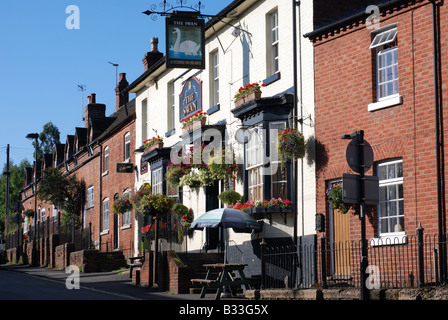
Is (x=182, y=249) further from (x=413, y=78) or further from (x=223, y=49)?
(x=413, y=78)

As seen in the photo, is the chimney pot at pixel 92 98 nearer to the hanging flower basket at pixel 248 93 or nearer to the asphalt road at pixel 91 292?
the asphalt road at pixel 91 292

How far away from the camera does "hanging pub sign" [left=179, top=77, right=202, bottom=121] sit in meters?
27.5

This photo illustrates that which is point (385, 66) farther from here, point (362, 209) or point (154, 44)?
point (154, 44)

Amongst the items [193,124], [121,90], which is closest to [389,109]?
[193,124]

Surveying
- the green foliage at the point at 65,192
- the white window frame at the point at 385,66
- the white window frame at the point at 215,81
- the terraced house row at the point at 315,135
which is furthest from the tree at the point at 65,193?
the white window frame at the point at 385,66

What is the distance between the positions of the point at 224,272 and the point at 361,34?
23.1ft

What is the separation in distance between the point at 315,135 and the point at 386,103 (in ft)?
8.77

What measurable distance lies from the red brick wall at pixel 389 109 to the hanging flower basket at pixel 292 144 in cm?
47

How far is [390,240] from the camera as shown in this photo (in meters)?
17.0

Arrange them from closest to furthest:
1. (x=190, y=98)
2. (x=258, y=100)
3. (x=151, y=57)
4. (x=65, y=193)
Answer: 1. (x=258, y=100)
2. (x=190, y=98)
3. (x=151, y=57)
4. (x=65, y=193)

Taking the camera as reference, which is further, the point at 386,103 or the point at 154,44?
the point at 154,44

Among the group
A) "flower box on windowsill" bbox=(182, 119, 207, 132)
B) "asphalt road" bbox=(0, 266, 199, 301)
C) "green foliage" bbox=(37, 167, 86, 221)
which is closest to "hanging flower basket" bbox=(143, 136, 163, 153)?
"flower box on windowsill" bbox=(182, 119, 207, 132)

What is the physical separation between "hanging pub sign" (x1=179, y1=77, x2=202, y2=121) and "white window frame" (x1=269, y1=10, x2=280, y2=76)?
502 cm

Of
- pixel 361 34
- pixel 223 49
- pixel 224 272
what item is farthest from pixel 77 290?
pixel 361 34
